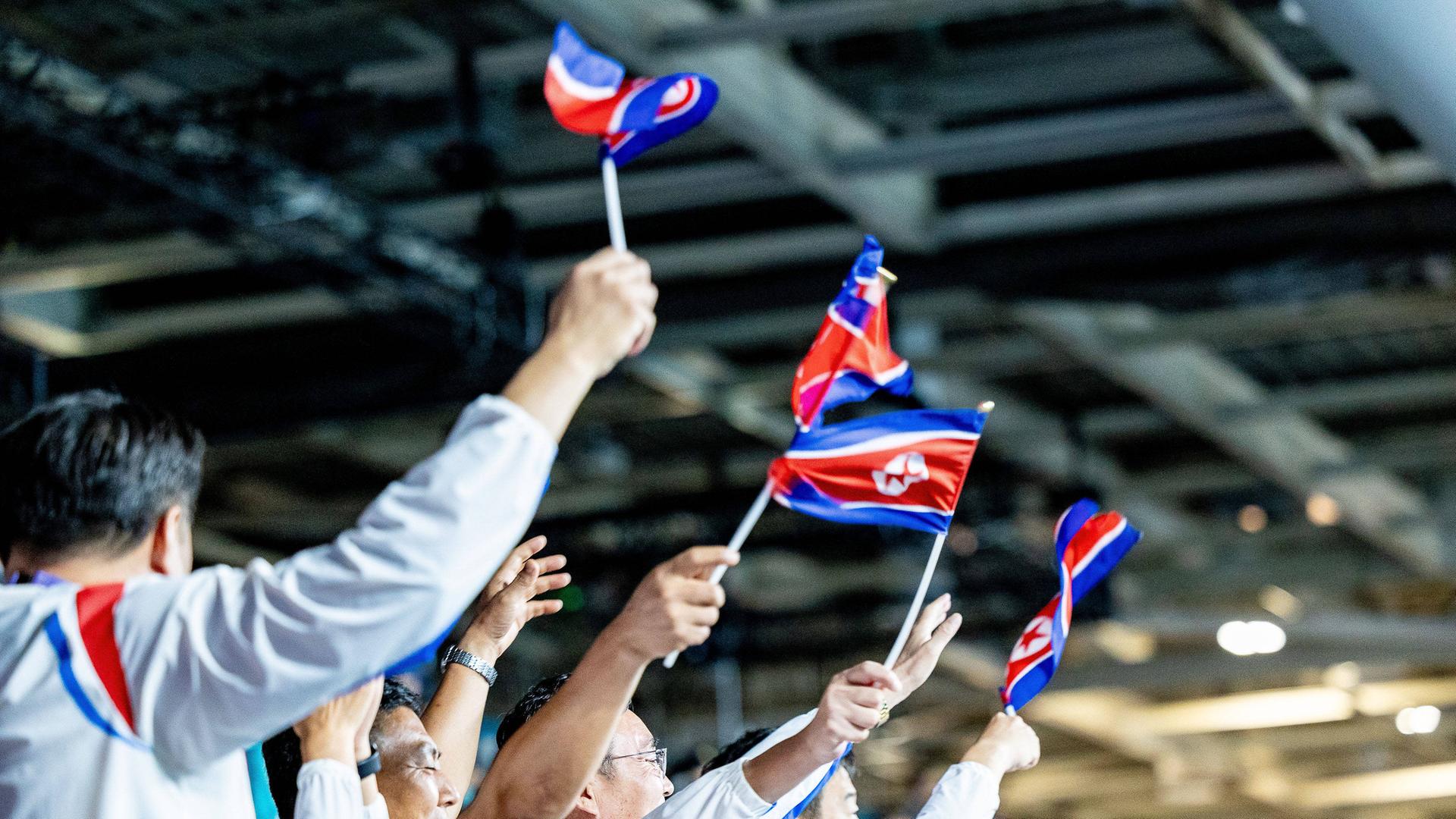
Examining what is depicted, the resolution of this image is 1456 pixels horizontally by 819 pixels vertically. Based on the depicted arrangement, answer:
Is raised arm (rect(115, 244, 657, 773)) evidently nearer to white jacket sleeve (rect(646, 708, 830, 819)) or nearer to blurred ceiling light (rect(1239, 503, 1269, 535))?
white jacket sleeve (rect(646, 708, 830, 819))

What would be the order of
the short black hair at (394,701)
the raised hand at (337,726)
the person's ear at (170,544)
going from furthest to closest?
the short black hair at (394,701)
the raised hand at (337,726)
the person's ear at (170,544)

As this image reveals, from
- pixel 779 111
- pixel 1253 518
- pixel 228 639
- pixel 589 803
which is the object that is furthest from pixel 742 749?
pixel 1253 518

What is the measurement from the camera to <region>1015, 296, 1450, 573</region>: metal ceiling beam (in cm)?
861

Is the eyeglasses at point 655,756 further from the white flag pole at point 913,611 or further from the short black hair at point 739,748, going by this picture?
the white flag pole at point 913,611

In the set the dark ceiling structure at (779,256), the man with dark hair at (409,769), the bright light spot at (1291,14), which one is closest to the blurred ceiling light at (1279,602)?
the dark ceiling structure at (779,256)

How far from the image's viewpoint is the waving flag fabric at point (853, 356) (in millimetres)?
2365

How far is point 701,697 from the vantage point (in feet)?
44.8

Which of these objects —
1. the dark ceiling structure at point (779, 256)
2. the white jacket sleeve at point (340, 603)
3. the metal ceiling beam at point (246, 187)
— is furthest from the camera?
the dark ceiling structure at point (779, 256)

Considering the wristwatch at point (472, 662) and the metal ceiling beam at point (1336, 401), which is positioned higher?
the metal ceiling beam at point (1336, 401)

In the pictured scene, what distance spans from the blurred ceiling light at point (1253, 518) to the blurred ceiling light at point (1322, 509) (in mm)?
311

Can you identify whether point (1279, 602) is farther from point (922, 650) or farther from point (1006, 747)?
point (922, 650)

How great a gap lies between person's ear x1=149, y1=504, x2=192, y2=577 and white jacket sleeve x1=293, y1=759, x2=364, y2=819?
0.90 ft

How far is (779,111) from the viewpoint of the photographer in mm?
6703

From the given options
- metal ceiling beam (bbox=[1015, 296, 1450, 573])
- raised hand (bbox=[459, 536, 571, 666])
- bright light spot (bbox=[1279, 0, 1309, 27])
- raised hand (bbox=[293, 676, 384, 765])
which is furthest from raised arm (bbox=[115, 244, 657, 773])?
metal ceiling beam (bbox=[1015, 296, 1450, 573])
